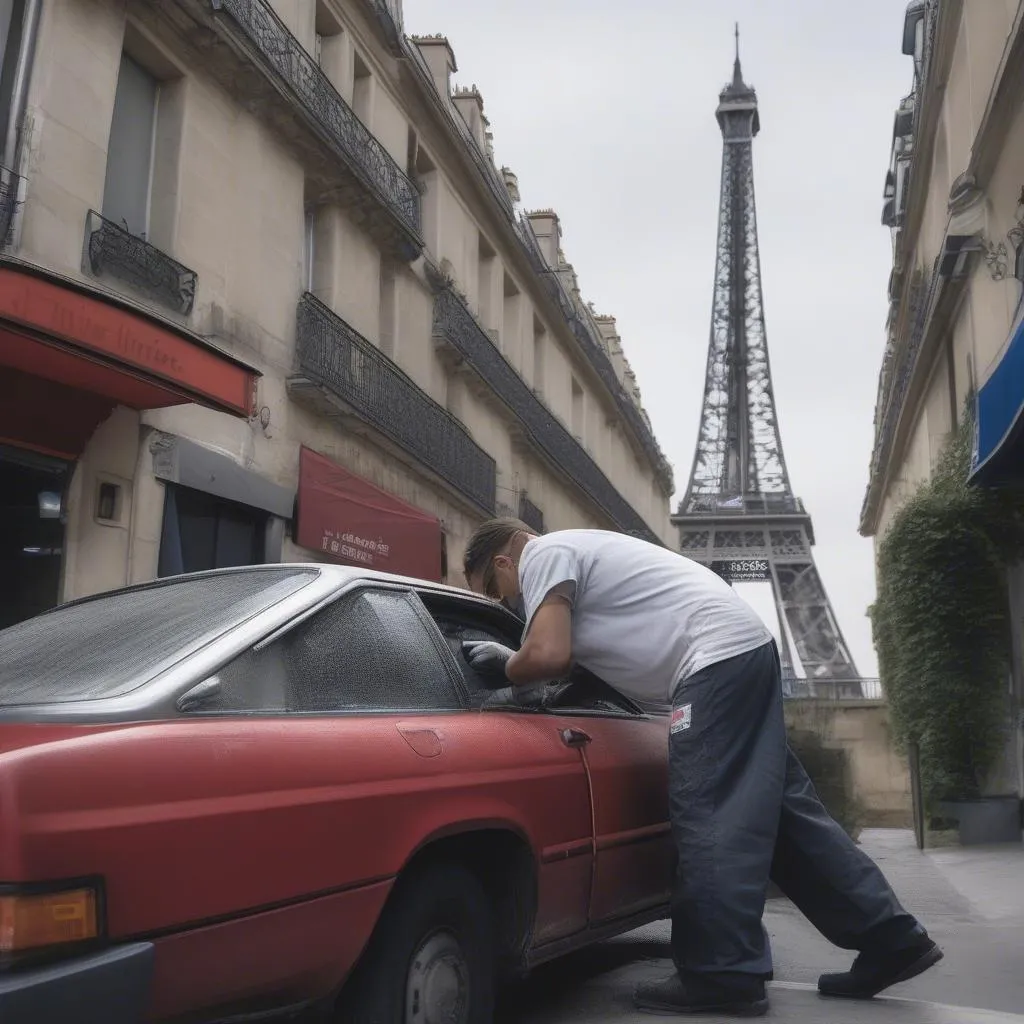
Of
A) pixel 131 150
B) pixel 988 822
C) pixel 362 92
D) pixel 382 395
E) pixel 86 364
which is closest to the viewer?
pixel 86 364

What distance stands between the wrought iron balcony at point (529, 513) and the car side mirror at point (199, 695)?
1830cm

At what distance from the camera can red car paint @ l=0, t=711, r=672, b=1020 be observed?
6.85ft

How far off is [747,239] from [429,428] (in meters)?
68.2

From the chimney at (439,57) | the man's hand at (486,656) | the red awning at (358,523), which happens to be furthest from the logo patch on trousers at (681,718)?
the chimney at (439,57)

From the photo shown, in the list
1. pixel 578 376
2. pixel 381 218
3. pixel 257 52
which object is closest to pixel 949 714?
pixel 381 218

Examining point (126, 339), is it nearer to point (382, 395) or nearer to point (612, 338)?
point (382, 395)

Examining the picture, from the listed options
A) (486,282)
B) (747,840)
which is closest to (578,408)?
(486,282)

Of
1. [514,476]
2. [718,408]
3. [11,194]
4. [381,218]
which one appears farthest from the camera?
[718,408]

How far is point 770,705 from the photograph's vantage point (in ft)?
12.6

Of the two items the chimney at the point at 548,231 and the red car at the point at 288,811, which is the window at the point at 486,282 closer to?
the chimney at the point at 548,231

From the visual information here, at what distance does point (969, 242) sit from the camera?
1323 cm

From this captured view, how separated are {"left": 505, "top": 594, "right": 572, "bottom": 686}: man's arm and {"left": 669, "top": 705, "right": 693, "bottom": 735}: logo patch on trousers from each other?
39cm

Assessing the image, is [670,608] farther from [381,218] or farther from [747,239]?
[747,239]

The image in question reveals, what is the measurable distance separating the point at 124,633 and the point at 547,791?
123 cm
